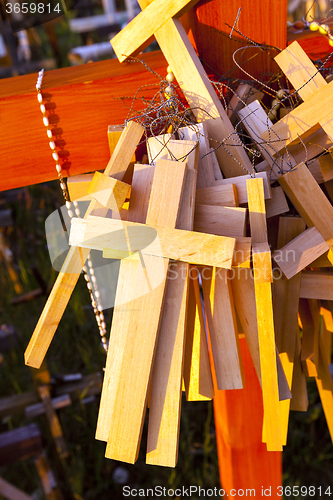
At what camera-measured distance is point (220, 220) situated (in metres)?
0.56

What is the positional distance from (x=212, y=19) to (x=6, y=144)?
1.25 ft

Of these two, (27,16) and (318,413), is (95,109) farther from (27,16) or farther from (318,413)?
(318,413)

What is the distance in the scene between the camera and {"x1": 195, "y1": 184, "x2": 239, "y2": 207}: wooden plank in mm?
573

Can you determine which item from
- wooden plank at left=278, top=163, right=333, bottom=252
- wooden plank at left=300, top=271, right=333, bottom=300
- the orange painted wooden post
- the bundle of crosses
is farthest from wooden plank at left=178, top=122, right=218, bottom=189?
the orange painted wooden post

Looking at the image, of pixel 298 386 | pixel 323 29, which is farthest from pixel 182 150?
pixel 298 386

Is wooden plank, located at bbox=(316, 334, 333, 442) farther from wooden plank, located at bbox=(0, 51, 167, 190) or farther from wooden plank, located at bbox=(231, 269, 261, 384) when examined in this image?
wooden plank, located at bbox=(0, 51, 167, 190)

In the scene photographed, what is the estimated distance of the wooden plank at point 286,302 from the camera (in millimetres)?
637

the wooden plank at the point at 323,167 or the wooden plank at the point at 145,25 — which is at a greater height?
the wooden plank at the point at 145,25

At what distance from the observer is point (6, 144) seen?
0.65 metres

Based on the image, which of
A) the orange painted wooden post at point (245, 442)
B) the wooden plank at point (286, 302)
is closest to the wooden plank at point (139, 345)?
the wooden plank at point (286, 302)

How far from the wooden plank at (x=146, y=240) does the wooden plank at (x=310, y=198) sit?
18 centimetres

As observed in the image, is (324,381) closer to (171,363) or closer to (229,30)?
(171,363)

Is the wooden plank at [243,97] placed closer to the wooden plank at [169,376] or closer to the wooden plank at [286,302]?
the wooden plank at [286,302]

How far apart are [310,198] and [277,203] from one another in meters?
0.05
